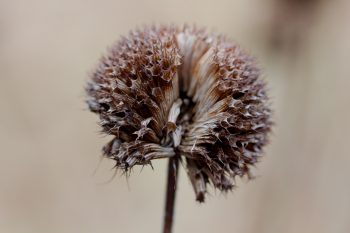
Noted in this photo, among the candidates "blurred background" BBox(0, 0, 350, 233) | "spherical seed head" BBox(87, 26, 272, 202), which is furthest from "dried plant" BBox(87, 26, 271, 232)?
"blurred background" BBox(0, 0, 350, 233)

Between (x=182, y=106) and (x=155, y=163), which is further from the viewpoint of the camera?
(x=155, y=163)

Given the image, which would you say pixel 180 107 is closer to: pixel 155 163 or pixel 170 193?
pixel 170 193

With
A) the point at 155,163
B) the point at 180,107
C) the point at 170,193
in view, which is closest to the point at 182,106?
the point at 180,107

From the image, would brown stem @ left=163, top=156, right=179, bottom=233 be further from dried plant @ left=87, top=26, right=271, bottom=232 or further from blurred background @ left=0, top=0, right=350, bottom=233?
blurred background @ left=0, top=0, right=350, bottom=233

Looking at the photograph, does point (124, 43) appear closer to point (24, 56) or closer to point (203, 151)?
point (203, 151)

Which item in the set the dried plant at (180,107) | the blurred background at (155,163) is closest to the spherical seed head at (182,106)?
the dried plant at (180,107)

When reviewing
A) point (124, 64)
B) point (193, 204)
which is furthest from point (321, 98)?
point (124, 64)
